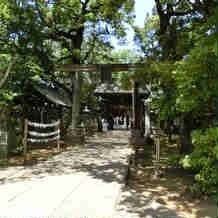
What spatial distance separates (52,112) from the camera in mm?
20891

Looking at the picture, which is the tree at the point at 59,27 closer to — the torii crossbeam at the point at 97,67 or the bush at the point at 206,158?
the torii crossbeam at the point at 97,67

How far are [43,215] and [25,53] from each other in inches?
519

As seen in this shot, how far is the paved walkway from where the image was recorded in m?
6.20

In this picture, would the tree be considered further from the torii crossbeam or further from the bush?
the bush

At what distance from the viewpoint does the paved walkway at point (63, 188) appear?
620cm

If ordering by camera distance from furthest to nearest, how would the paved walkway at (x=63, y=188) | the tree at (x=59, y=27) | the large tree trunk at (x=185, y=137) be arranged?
the tree at (x=59, y=27) → the large tree trunk at (x=185, y=137) → the paved walkway at (x=63, y=188)

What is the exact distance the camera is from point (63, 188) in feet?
25.8

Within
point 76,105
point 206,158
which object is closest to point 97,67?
point 76,105

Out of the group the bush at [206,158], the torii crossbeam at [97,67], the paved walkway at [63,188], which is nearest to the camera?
the bush at [206,158]

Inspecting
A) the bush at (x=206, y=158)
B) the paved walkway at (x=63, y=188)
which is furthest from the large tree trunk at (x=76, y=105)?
the bush at (x=206, y=158)

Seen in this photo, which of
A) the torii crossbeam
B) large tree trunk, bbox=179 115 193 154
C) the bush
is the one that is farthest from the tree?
the bush

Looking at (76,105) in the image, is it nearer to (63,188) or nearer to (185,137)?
(185,137)

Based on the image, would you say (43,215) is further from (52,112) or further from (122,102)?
(122,102)

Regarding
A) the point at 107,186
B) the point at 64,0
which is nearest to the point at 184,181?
the point at 107,186
